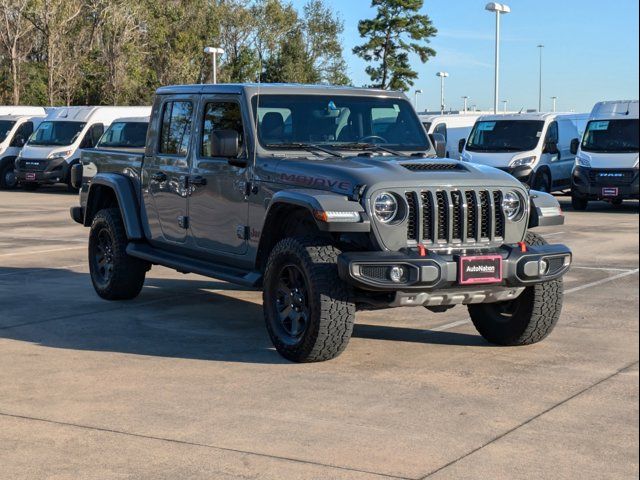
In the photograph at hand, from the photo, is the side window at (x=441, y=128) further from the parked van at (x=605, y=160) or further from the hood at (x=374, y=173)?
the hood at (x=374, y=173)

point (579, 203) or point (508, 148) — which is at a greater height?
point (508, 148)

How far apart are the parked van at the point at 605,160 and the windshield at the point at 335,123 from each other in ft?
43.1

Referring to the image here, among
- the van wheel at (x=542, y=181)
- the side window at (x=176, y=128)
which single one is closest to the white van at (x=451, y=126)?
the van wheel at (x=542, y=181)

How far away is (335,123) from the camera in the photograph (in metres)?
8.76

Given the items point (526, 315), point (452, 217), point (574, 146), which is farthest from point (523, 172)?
point (452, 217)

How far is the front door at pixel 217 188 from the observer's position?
845 centimetres

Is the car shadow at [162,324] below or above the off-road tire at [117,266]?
below

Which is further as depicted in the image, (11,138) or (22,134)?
(22,134)

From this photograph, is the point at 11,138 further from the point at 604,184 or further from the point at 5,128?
the point at 604,184

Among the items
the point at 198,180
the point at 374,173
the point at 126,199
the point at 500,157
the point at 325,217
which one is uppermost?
the point at 374,173

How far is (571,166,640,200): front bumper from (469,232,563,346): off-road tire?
13.8 meters

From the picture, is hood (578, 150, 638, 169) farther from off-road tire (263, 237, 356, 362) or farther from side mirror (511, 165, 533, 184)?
off-road tire (263, 237, 356, 362)

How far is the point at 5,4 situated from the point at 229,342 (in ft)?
139

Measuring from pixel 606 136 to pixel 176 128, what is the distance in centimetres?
1497
